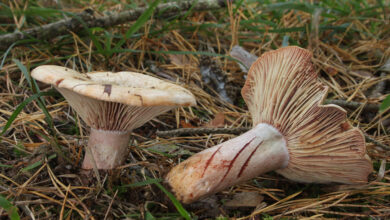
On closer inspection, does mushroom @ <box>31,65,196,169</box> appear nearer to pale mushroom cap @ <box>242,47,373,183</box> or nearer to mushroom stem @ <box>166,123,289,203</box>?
mushroom stem @ <box>166,123,289,203</box>

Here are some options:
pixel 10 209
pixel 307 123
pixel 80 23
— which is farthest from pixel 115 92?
pixel 80 23

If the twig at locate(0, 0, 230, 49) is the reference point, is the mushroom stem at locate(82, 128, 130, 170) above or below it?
below

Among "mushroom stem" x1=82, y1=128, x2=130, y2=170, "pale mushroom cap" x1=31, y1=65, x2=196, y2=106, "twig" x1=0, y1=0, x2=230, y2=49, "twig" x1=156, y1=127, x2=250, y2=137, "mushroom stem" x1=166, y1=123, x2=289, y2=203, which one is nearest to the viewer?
"pale mushroom cap" x1=31, y1=65, x2=196, y2=106

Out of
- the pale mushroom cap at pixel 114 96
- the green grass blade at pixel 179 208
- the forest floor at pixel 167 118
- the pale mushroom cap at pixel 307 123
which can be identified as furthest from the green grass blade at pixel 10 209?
the pale mushroom cap at pixel 307 123

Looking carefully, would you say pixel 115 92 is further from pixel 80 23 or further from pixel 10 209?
pixel 80 23

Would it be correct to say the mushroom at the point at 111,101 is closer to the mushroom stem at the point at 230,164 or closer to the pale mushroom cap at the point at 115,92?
the pale mushroom cap at the point at 115,92

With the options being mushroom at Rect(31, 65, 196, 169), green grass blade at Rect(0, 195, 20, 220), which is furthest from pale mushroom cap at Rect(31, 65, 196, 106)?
green grass blade at Rect(0, 195, 20, 220)
